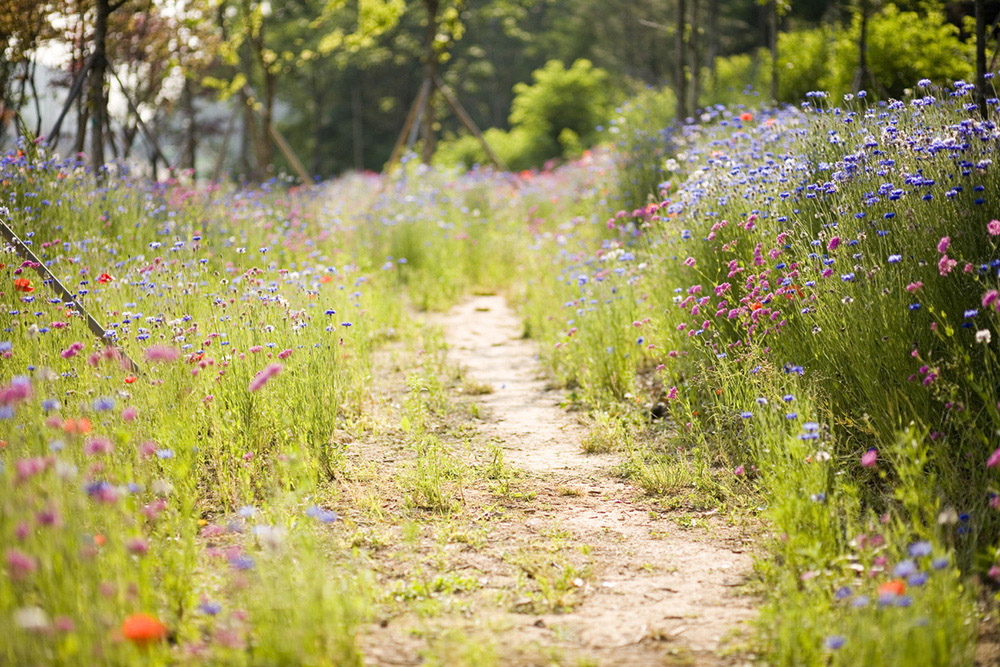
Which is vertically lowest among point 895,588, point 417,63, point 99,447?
point 895,588

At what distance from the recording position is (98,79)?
8.30 metres

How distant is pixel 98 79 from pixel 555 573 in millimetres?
7757

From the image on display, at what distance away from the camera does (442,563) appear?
3.13 meters

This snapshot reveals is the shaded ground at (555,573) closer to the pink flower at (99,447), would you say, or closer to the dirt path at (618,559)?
the dirt path at (618,559)

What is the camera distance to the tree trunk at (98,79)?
783cm

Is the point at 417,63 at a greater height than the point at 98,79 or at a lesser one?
greater

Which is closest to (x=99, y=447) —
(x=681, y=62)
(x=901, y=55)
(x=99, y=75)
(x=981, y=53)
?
(x=981, y=53)

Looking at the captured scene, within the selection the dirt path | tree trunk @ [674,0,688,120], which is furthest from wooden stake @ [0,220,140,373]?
tree trunk @ [674,0,688,120]

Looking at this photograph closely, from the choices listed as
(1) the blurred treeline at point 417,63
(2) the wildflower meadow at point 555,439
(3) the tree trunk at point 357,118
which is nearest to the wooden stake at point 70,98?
(1) the blurred treeline at point 417,63

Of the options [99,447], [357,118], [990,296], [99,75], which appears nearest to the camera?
[99,447]

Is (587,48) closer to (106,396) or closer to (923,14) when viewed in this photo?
(923,14)

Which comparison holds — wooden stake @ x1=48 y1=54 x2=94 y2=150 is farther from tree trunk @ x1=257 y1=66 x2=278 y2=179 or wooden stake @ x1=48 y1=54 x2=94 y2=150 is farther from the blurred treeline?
tree trunk @ x1=257 y1=66 x2=278 y2=179

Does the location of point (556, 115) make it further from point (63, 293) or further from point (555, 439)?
point (63, 293)

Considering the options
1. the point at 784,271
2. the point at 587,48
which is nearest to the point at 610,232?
the point at 784,271
